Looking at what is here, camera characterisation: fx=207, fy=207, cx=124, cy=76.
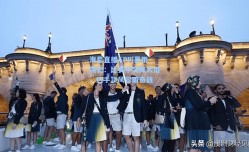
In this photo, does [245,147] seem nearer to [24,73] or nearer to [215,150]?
[215,150]

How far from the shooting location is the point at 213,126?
16.5 feet

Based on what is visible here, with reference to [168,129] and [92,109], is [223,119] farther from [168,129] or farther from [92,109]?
[92,109]

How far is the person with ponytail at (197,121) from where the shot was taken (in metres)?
4.05

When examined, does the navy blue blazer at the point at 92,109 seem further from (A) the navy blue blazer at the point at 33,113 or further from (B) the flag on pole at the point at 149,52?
(B) the flag on pole at the point at 149,52

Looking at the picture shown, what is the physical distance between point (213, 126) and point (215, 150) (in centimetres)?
77

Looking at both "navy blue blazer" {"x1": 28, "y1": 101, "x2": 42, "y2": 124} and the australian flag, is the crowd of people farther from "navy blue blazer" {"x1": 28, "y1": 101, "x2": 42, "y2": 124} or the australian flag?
the australian flag

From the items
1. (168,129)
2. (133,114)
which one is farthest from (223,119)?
(133,114)

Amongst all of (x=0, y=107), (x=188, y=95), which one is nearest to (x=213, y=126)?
(x=188, y=95)

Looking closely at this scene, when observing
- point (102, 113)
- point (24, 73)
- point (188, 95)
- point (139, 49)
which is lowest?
point (102, 113)

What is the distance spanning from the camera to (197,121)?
409cm

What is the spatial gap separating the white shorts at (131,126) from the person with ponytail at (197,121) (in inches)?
52.1

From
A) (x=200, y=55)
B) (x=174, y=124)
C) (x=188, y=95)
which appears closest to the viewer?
(x=188, y=95)

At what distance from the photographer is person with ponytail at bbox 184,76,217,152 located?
13.3 ft

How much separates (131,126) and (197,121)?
1.68 m
